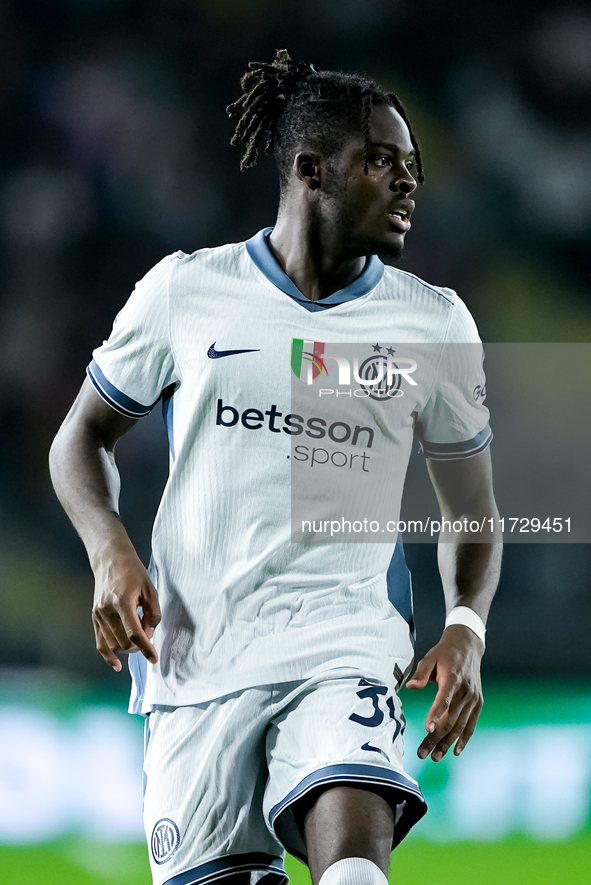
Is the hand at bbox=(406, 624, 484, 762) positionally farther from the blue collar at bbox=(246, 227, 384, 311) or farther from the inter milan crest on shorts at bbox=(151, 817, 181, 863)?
the blue collar at bbox=(246, 227, 384, 311)

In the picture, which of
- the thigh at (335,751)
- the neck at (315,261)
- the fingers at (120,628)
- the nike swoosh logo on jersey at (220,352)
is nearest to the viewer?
the thigh at (335,751)

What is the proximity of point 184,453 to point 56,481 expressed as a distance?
0.82 ft

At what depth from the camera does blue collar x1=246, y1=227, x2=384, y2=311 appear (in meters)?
1.94

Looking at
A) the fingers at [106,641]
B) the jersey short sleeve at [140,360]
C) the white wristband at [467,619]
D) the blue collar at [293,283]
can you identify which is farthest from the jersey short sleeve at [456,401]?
the fingers at [106,641]

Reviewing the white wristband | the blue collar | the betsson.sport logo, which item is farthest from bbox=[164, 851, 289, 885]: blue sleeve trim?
the blue collar

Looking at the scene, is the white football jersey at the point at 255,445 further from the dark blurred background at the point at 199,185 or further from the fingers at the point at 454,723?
the dark blurred background at the point at 199,185

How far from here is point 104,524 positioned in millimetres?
1775

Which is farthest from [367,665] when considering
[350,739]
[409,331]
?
[409,331]

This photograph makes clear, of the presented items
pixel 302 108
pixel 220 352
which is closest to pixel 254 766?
pixel 220 352

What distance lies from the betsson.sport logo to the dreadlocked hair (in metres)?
0.36

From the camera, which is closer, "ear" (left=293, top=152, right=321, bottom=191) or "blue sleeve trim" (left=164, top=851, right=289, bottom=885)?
"blue sleeve trim" (left=164, top=851, right=289, bottom=885)

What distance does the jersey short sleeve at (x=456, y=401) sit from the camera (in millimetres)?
1990

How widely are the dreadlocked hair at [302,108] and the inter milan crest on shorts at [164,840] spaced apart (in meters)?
1.20

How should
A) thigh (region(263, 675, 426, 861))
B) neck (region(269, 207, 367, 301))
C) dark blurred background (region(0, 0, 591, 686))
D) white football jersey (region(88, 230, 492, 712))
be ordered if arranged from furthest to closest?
dark blurred background (region(0, 0, 591, 686)), neck (region(269, 207, 367, 301)), white football jersey (region(88, 230, 492, 712)), thigh (region(263, 675, 426, 861))
